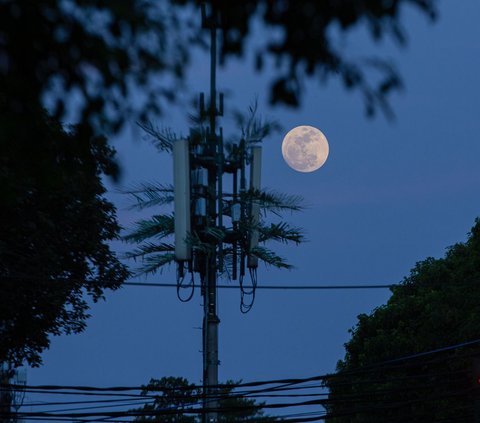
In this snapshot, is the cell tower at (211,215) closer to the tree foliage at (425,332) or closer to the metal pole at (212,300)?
the metal pole at (212,300)

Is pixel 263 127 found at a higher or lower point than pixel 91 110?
higher

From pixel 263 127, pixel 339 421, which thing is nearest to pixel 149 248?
pixel 263 127

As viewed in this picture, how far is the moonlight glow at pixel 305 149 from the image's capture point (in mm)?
28438

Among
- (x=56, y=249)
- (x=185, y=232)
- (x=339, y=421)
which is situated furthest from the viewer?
(x=339, y=421)

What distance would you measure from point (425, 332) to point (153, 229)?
940 inches

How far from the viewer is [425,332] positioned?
141 ft

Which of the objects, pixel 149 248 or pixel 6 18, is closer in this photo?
pixel 6 18

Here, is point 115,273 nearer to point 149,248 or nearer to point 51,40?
point 149,248

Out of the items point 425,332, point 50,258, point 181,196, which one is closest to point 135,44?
point 181,196

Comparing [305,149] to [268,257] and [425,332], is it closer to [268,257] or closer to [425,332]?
[268,257]

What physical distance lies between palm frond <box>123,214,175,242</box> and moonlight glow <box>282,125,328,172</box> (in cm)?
679

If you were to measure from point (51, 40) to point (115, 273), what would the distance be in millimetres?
21109

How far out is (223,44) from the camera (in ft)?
25.0

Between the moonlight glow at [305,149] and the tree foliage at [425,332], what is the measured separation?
1209 centimetres
